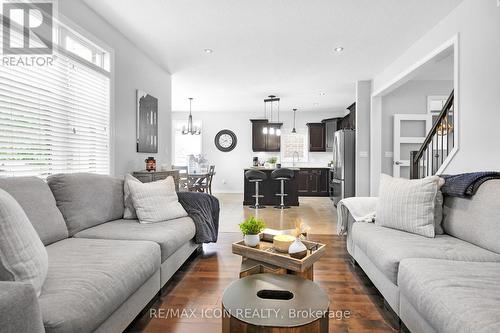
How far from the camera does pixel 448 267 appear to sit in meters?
1.53

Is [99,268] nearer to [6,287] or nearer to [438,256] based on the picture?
[6,287]

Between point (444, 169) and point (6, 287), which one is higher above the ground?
point (444, 169)

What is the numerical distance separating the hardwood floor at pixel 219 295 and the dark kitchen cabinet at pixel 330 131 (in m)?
5.78

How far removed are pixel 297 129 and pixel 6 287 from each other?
8.67 metres

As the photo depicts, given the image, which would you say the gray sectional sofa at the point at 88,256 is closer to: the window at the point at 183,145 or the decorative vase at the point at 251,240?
the decorative vase at the point at 251,240

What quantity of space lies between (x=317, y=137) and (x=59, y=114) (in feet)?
24.4

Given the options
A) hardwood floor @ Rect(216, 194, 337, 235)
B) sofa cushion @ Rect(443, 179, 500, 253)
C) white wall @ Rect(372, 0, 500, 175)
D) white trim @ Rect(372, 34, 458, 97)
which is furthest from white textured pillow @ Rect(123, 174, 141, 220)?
white trim @ Rect(372, 34, 458, 97)

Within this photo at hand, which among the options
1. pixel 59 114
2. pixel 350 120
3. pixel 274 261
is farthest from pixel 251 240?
pixel 350 120

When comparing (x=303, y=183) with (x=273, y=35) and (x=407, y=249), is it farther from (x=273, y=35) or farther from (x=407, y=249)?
(x=407, y=249)

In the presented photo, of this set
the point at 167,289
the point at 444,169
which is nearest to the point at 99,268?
the point at 167,289

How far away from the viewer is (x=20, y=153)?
2188 mm

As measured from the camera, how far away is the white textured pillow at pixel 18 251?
44.3 inches

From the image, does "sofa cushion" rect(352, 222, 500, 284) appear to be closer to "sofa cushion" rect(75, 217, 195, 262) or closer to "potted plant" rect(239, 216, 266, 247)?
"potted plant" rect(239, 216, 266, 247)

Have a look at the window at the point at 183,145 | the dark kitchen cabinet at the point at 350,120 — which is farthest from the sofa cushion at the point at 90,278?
the window at the point at 183,145
